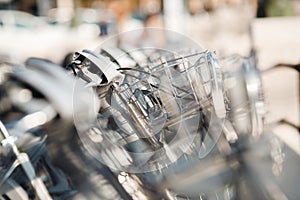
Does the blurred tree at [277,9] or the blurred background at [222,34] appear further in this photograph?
the blurred tree at [277,9]

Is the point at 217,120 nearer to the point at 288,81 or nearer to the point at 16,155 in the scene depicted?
the point at 16,155

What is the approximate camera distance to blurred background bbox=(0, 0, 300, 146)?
4996 millimetres

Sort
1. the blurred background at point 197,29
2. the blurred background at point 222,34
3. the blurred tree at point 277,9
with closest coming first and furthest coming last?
the blurred background at point 222,34, the blurred background at point 197,29, the blurred tree at point 277,9

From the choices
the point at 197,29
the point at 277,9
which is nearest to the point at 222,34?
the point at 197,29

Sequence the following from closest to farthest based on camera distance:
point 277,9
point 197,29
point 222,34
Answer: point 222,34
point 277,9
point 197,29

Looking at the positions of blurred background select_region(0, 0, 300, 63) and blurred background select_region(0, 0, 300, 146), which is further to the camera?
blurred background select_region(0, 0, 300, 63)

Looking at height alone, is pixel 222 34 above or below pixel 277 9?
below

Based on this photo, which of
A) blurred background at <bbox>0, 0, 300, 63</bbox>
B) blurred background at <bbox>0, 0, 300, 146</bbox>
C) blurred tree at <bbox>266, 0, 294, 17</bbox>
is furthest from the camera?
blurred tree at <bbox>266, 0, 294, 17</bbox>

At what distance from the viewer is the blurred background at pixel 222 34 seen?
500 cm

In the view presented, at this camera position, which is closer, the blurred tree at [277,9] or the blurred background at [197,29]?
the blurred background at [197,29]

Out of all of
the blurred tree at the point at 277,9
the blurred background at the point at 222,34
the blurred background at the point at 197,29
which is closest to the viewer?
the blurred background at the point at 222,34

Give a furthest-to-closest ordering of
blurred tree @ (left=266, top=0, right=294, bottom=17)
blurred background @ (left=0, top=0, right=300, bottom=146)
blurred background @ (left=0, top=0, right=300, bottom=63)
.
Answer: blurred tree @ (left=266, top=0, right=294, bottom=17), blurred background @ (left=0, top=0, right=300, bottom=63), blurred background @ (left=0, top=0, right=300, bottom=146)

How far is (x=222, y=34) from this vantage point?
1173cm

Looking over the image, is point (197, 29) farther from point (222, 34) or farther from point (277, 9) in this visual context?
point (222, 34)
